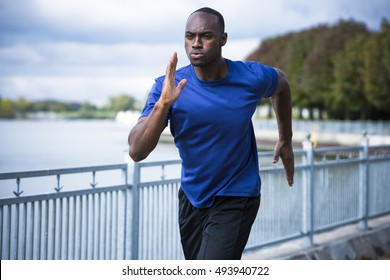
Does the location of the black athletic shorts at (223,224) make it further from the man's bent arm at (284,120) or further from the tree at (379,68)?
the tree at (379,68)

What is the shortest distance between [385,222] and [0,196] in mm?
4984

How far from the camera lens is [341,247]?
19.5 ft

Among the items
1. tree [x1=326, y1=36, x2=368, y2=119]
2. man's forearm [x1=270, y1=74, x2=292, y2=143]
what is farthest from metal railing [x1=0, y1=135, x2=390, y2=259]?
tree [x1=326, y1=36, x2=368, y2=119]

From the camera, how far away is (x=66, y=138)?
47.8 metres

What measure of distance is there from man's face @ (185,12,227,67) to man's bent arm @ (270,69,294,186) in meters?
0.54

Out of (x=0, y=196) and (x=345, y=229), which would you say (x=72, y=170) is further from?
(x=345, y=229)

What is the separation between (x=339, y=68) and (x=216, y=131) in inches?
1653

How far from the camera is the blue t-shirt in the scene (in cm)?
246

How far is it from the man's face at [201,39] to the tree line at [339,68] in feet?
108

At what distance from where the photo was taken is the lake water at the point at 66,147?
219 inches

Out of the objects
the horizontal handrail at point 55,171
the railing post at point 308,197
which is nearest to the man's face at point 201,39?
the horizontal handrail at point 55,171

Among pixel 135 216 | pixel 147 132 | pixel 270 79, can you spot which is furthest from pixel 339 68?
pixel 147 132

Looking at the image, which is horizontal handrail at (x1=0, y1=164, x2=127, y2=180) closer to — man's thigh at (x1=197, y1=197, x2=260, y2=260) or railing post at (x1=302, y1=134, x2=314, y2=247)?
man's thigh at (x1=197, y1=197, x2=260, y2=260)
